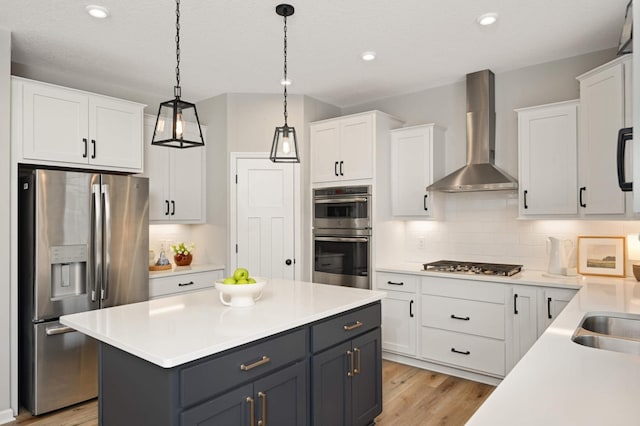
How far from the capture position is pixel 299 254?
14.8ft

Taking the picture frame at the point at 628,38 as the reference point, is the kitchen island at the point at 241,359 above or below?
below

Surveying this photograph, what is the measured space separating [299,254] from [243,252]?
0.59 meters

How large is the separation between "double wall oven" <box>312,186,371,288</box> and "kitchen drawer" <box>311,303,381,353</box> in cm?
145

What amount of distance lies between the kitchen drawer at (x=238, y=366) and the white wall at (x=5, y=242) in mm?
2134

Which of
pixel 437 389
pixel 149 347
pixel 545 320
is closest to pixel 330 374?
pixel 149 347

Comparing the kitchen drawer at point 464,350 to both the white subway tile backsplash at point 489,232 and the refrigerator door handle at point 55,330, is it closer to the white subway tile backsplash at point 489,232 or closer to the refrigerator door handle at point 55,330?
the white subway tile backsplash at point 489,232

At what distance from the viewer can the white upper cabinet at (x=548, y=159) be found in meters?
3.33

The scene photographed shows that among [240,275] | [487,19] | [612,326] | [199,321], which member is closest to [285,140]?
[240,275]

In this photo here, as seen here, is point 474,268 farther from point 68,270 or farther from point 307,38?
point 68,270

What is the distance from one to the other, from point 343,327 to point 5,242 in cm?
244

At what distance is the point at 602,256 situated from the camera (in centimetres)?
338

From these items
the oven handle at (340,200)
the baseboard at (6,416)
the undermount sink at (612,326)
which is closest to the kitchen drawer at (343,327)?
the undermount sink at (612,326)

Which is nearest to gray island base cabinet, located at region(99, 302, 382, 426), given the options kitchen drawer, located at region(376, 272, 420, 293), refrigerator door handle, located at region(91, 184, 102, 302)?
kitchen drawer, located at region(376, 272, 420, 293)

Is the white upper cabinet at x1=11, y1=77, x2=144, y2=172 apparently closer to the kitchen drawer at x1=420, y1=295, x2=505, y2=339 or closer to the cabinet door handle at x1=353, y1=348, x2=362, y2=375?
the cabinet door handle at x1=353, y1=348, x2=362, y2=375
